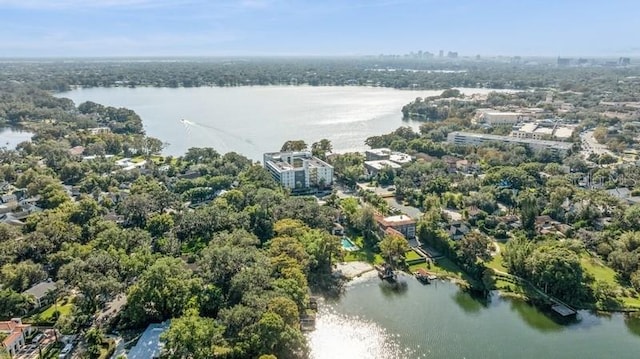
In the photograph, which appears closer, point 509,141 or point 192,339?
point 192,339

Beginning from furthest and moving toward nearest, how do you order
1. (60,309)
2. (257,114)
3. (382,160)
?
(257,114) < (382,160) < (60,309)

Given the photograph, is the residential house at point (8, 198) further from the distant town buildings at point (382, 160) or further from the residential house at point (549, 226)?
the residential house at point (549, 226)

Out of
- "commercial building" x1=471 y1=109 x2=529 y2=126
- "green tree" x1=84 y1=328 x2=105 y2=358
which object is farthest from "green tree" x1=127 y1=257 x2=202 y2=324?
"commercial building" x1=471 y1=109 x2=529 y2=126

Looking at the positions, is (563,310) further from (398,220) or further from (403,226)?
(398,220)

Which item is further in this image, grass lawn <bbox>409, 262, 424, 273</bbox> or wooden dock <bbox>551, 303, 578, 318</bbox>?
grass lawn <bbox>409, 262, 424, 273</bbox>

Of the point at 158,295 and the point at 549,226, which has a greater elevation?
the point at 158,295

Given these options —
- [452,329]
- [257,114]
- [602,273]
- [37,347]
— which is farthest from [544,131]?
[37,347]

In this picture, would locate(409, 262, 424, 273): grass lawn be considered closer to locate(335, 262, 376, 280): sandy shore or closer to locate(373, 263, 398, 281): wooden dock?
locate(373, 263, 398, 281): wooden dock

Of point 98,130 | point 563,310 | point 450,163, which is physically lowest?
point 563,310
